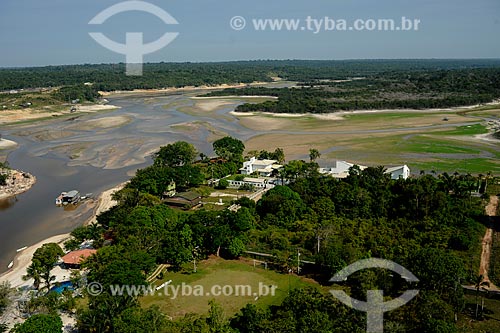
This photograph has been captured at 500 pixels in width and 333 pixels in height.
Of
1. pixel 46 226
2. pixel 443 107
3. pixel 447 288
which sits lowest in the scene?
pixel 46 226

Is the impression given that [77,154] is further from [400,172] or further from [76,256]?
[400,172]

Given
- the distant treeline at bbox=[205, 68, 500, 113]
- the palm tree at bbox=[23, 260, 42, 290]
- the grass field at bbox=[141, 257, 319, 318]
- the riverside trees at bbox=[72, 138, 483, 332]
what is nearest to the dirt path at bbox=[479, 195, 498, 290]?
the riverside trees at bbox=[72, 138, 483, 332]

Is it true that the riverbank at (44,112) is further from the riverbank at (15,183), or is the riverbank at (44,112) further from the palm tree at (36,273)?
the palm tree at (36,273)

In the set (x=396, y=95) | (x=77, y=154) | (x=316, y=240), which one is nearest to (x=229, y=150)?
(x=77, y=154)

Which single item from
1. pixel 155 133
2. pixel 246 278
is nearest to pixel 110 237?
pixel 246 278

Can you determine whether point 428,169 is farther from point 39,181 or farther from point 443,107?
point 443,107

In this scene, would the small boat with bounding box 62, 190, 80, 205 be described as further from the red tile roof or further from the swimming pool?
the swimming pool

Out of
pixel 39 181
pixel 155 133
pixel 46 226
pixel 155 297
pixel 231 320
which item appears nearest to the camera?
pixel 231 320
